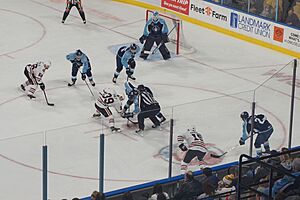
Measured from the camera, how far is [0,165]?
9.99 meters

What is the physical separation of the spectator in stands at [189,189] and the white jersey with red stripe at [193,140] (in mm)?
757

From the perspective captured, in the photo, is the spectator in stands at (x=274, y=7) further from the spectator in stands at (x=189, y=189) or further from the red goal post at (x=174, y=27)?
the spectator in stands at (x=189, y=189)

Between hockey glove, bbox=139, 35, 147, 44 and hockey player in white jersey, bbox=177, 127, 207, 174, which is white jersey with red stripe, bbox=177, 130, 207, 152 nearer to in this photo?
hockey player in white jersey, bbox=177, 127, 207, 174

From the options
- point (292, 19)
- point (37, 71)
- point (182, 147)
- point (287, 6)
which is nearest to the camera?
point (182, 147)

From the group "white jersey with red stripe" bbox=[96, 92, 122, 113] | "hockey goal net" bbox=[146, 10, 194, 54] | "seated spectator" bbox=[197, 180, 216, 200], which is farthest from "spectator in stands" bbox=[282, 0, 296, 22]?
"seated spectator" bbox=[197, 180, 216, 200]

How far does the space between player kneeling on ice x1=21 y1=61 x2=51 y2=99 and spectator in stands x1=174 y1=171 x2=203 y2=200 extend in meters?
5.25

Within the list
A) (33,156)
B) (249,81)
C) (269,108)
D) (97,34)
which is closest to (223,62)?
(249,81)

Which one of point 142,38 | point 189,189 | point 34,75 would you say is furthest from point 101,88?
point 189,189

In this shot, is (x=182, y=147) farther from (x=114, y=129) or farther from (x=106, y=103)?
(x=106, y=103)

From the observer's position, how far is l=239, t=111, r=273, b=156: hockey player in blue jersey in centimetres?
1135

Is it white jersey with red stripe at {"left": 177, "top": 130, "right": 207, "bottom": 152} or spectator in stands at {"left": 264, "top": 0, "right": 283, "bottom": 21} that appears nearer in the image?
white jersey with red stripe at {"left": 177, "top": 130, "right": 207, "bottom": 152}

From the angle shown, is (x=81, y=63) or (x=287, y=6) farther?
(x=287, y=6)

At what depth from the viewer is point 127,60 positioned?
15.8 m

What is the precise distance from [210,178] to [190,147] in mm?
692
